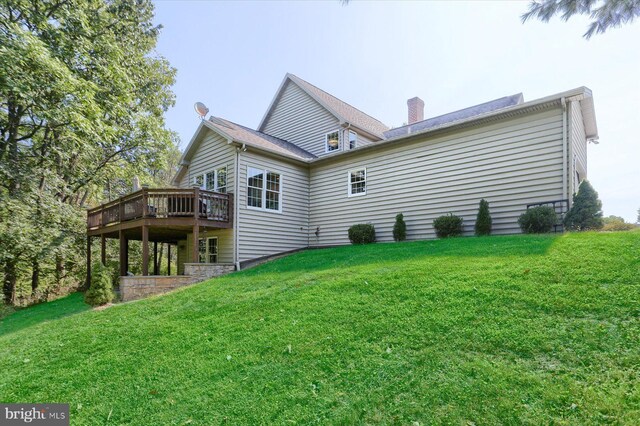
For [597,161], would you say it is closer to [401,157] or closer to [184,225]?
[401,157]

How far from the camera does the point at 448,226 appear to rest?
9680 mm

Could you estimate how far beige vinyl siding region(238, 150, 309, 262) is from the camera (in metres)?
11.5

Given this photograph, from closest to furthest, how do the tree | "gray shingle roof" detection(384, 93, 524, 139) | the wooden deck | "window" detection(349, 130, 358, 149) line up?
the tree < the wooden deck < "gray shingle roof" detection(384, 93, 524, 139) < "window" detection(349, 130, 358, 149)

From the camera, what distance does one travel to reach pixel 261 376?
3.64 metres

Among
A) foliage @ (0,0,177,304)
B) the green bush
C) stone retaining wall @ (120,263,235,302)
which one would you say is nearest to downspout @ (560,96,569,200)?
stone retaining wall @ (120,263,235,302)

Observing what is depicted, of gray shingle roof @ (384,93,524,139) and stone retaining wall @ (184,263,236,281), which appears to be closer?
stone retaining wall @ (184,263,236,281)

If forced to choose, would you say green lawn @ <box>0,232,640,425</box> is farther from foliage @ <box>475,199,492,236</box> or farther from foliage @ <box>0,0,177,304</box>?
foliage @ <box>0,0,177,304</box>

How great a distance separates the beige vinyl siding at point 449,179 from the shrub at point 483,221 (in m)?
0.30

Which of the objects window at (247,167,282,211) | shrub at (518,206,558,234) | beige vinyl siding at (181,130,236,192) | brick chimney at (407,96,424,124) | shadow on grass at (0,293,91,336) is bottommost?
shadow on grass at (0,293,91,336)

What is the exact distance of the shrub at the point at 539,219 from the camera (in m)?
8.03

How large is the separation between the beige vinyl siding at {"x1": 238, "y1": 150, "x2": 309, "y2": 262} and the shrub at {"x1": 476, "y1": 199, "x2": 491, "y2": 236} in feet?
22.3

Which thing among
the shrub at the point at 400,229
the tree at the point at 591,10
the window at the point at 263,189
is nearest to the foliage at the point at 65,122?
the window at the point at 263,189

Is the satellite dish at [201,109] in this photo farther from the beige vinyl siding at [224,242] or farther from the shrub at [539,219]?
the shrub at [539,219]

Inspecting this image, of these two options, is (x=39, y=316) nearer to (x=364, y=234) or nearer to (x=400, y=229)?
(x=364, y=234)
